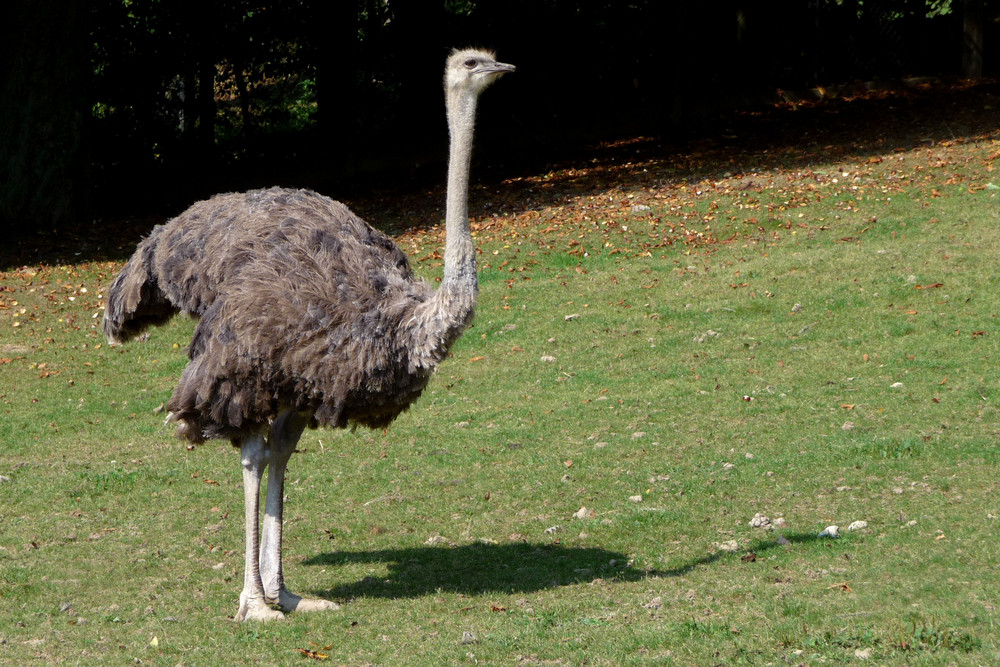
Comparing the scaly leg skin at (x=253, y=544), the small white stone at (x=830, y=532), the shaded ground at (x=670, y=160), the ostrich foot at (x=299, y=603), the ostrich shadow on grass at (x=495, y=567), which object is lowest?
the ostrich shadow on grass at (x=495, y=567)

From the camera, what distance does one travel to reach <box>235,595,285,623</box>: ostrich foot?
21.7 feet

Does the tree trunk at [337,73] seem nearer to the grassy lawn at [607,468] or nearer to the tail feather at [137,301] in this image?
the grassy lawn at [607,468]

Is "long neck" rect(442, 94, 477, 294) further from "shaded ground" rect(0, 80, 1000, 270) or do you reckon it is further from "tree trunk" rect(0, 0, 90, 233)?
"tree trunk" rect(0, 0, 90, 233)

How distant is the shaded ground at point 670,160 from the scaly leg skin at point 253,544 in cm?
1089

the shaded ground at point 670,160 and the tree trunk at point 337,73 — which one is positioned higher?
the tree trunk at point 337,73

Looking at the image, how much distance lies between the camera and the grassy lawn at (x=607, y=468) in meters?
6.22

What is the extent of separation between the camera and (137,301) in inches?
294

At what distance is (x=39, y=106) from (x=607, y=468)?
42.5 feet

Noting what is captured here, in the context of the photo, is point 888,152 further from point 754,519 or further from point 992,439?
point 754,519

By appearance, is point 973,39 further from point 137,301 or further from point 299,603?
point 299,603

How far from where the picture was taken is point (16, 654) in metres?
6.21

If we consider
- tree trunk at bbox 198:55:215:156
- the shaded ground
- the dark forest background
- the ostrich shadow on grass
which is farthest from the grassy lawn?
tree trunk at bbox 198:55:215:156

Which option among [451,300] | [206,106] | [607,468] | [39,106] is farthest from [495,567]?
[206,106]

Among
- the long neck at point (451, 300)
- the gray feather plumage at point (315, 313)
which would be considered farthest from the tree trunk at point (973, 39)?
the long neck at point (451, 300)
